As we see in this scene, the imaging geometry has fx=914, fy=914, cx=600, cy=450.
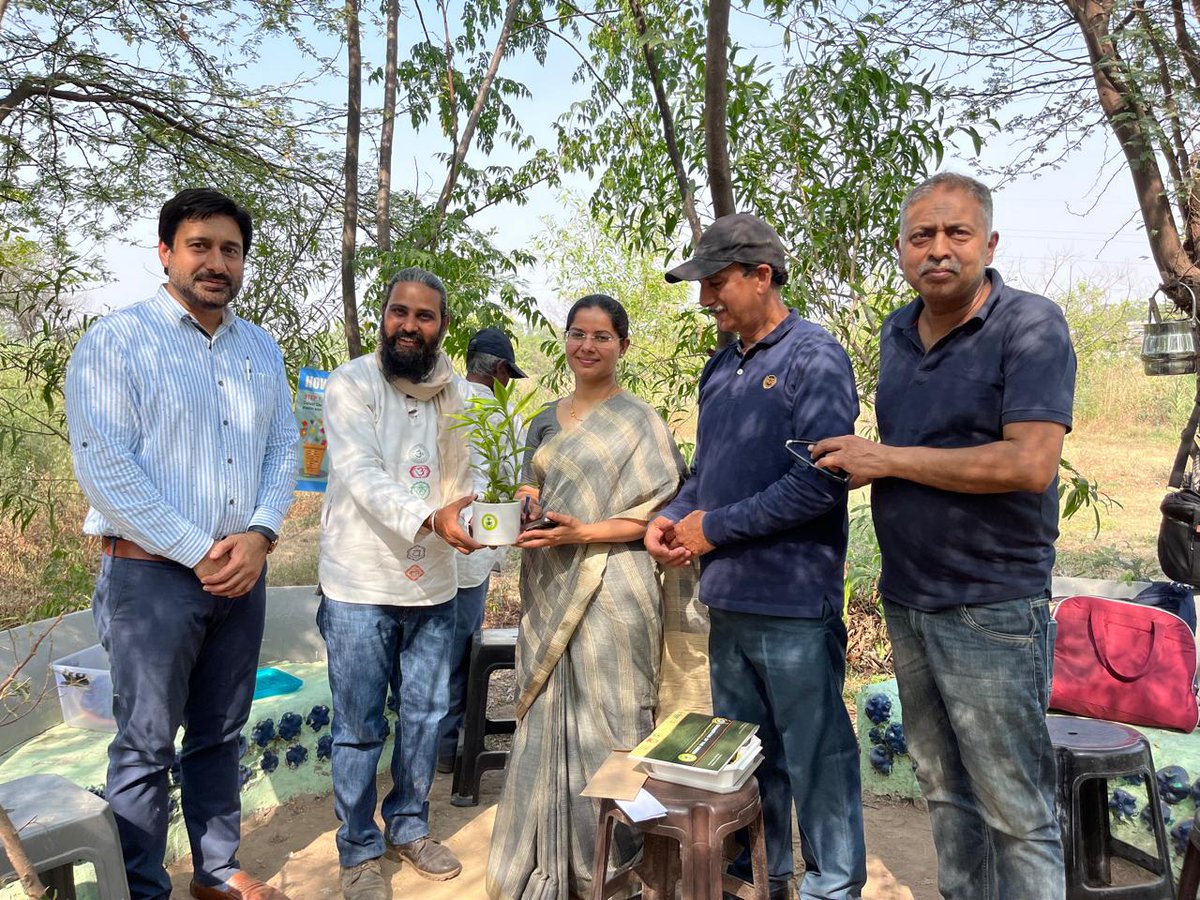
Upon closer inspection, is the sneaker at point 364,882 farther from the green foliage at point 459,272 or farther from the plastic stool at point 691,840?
the green foliage at point 459,272

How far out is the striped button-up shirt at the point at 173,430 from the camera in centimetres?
238

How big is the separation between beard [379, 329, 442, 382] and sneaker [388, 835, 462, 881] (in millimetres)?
1566

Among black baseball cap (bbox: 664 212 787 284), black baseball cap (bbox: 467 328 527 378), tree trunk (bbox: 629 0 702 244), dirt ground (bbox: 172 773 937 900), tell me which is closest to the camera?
black baseball cap (bbox: 664 212 787 284)

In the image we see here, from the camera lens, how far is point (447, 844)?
331 centimetres

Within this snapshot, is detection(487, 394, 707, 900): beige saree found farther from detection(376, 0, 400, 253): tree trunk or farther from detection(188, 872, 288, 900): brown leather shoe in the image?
detection(376, 0, 400, 253): tree trunk

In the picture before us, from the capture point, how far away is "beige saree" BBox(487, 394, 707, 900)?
282 centimetres

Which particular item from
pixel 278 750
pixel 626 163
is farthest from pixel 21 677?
pixel 626 163

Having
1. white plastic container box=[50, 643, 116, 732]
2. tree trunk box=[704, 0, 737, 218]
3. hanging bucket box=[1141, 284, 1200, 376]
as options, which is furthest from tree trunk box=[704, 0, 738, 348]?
white plastic container box=[50, 643, 116, 732]

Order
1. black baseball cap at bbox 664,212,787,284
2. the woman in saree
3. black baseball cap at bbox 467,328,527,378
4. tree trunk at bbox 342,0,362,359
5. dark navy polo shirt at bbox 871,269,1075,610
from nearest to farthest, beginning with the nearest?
dark navy polo shirt at bbox 871,269,1075,610, black baseball cap at bbox 664,212,787,284, the woman in saree, black baseball cap at bbox 467,328,527,378, tree trunk at bbox 342,0,362,359

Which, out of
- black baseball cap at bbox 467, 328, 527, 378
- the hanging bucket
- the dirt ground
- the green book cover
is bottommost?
the dirt ground

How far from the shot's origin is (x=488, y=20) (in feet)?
19.0

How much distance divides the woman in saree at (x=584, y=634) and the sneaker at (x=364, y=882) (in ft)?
1.11

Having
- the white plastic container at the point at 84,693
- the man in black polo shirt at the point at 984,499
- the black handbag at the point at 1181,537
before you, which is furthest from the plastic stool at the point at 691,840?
the white plastic container at the point at 84,693

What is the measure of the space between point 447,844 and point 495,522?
1.44 m
